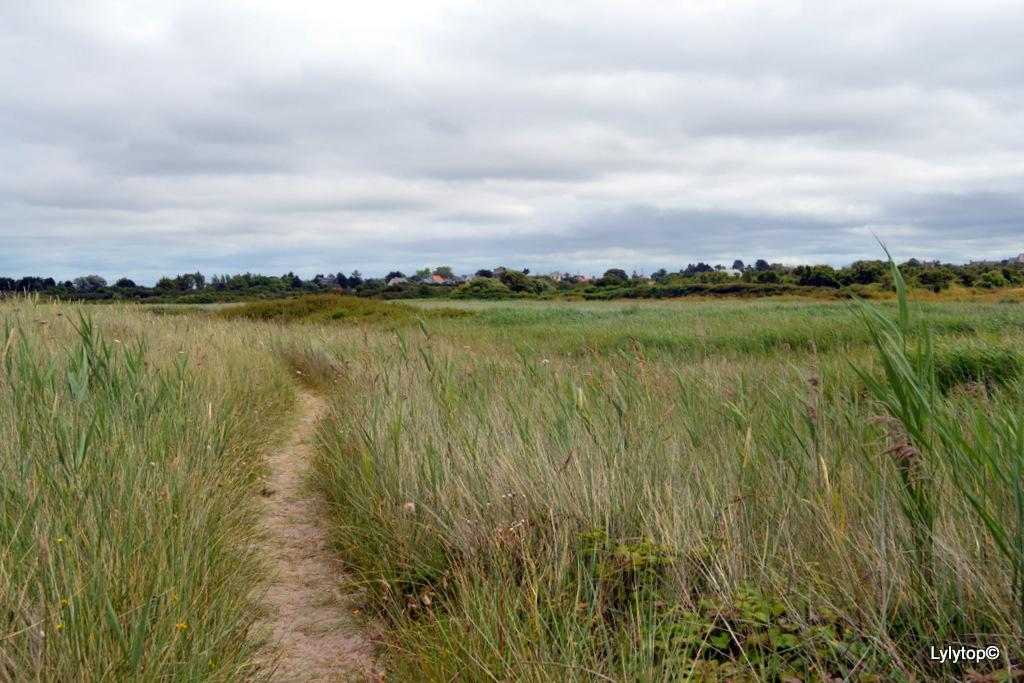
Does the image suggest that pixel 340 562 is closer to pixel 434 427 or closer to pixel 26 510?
pixel 434 427

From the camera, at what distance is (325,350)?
10.7m

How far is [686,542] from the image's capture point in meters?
2.12

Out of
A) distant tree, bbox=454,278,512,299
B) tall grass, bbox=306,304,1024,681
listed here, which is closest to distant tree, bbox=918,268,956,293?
distant tree, bbox=454,278,512,299

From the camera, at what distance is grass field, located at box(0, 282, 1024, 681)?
67.6 inches

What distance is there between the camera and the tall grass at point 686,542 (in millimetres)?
1722

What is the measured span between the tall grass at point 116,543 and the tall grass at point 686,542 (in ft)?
2.15

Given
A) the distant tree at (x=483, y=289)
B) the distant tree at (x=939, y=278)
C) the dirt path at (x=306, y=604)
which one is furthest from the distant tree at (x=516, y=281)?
the dirt path at (x=306, y=604)

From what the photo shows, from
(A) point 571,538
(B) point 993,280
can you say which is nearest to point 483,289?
(B) point 993,280

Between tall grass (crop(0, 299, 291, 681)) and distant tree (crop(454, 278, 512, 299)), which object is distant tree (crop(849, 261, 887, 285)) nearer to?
tall grass (crop(0, 299, 291, 681))

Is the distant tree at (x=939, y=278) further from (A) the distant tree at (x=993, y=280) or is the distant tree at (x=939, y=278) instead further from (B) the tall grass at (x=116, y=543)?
(B) the tall grass at (x=116, y=543)

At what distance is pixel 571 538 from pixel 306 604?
145 centimetres

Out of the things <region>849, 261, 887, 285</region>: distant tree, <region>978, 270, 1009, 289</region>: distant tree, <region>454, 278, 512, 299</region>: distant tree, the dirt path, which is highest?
<region>454, 278, 512, 299</region>: distant tree

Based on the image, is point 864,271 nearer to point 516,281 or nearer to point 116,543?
point 116,543

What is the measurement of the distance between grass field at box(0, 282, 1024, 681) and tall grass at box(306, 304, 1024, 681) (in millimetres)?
15
